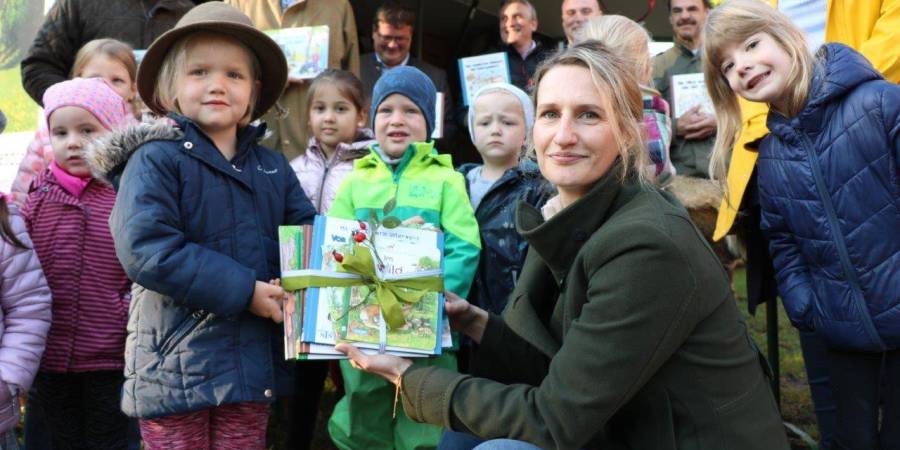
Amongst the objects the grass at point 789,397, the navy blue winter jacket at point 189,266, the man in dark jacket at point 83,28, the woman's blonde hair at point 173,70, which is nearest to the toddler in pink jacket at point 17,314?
the navy blue winter jacket at point 189,266

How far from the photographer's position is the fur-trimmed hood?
2934 mm

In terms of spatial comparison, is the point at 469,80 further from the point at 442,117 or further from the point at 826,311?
the point at 826,311

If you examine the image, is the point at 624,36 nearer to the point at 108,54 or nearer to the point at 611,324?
the point at 611,324

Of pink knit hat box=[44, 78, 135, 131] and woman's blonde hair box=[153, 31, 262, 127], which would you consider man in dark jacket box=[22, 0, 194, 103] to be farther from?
woman's blonde hair box=[153, 31, 262, 127]

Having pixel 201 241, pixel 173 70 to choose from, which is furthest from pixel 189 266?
pixel 173 70

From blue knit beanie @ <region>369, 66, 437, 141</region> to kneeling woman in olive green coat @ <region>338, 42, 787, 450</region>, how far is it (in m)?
1.56

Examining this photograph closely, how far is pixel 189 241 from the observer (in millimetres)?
2906

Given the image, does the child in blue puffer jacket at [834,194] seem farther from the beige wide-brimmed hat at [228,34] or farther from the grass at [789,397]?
the beige wide-brimmed hat at [228,34]

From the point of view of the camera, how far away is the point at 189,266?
2723 mm

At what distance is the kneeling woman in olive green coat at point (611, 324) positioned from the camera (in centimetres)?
197

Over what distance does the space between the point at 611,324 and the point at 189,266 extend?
4.82ft

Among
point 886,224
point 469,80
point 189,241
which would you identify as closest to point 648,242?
point 886,224

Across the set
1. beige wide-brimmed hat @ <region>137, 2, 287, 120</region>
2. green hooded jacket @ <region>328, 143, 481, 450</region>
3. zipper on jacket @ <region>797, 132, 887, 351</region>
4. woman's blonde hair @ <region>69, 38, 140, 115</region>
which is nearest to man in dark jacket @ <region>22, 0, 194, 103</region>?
woman's blonde hair @ <region>69, 38, 140, 115</region>

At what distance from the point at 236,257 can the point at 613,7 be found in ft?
19.7
